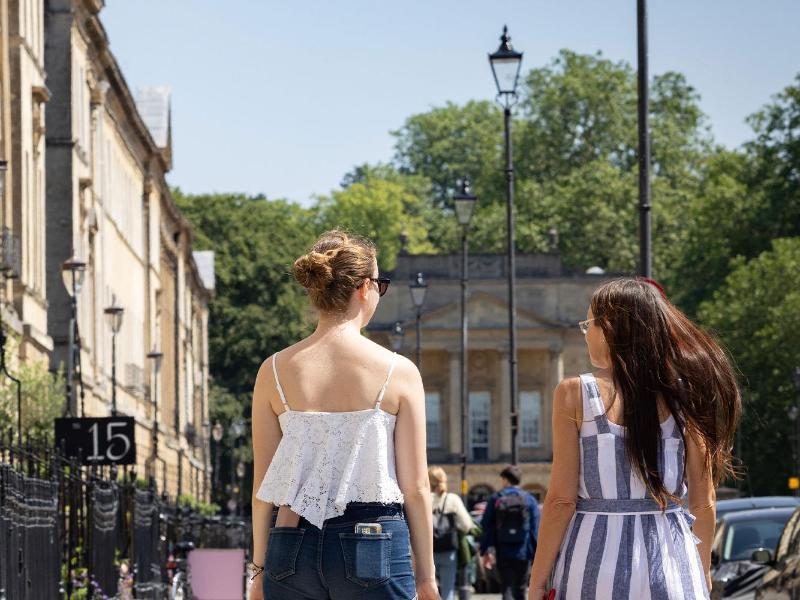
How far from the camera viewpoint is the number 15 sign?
21.7 m

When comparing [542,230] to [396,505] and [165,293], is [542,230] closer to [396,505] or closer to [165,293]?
[165,293]

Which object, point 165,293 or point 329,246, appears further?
point 165,293

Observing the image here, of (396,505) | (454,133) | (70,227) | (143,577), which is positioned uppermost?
(454,133)

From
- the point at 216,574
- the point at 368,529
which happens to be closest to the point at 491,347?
the point at 216,574

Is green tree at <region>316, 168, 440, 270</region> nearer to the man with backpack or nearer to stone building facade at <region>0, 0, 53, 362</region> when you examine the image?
stone building facade at <region>0, 0, 53, 362</region>

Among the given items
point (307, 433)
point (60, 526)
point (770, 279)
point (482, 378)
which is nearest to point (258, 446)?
point (307, 433)

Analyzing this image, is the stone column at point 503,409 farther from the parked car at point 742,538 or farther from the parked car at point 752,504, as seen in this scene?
the parked car at point 742,538

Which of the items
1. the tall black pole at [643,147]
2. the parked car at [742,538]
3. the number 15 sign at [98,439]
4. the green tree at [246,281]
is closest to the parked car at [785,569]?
the parked car at [742,538]

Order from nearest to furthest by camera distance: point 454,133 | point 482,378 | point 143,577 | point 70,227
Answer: point 143,577, point 70,227, point 482,378, point 454,133

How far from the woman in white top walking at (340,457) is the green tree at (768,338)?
63.5 meters

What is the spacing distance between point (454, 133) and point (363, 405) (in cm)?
11947

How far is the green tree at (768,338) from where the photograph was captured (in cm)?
7044

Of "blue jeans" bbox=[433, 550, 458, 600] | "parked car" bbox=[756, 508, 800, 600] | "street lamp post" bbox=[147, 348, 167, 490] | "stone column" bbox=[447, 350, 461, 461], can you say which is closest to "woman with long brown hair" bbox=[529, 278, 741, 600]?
"parked car" bbox=[756, 508, 800, 600]

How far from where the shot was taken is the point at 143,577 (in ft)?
64.2
